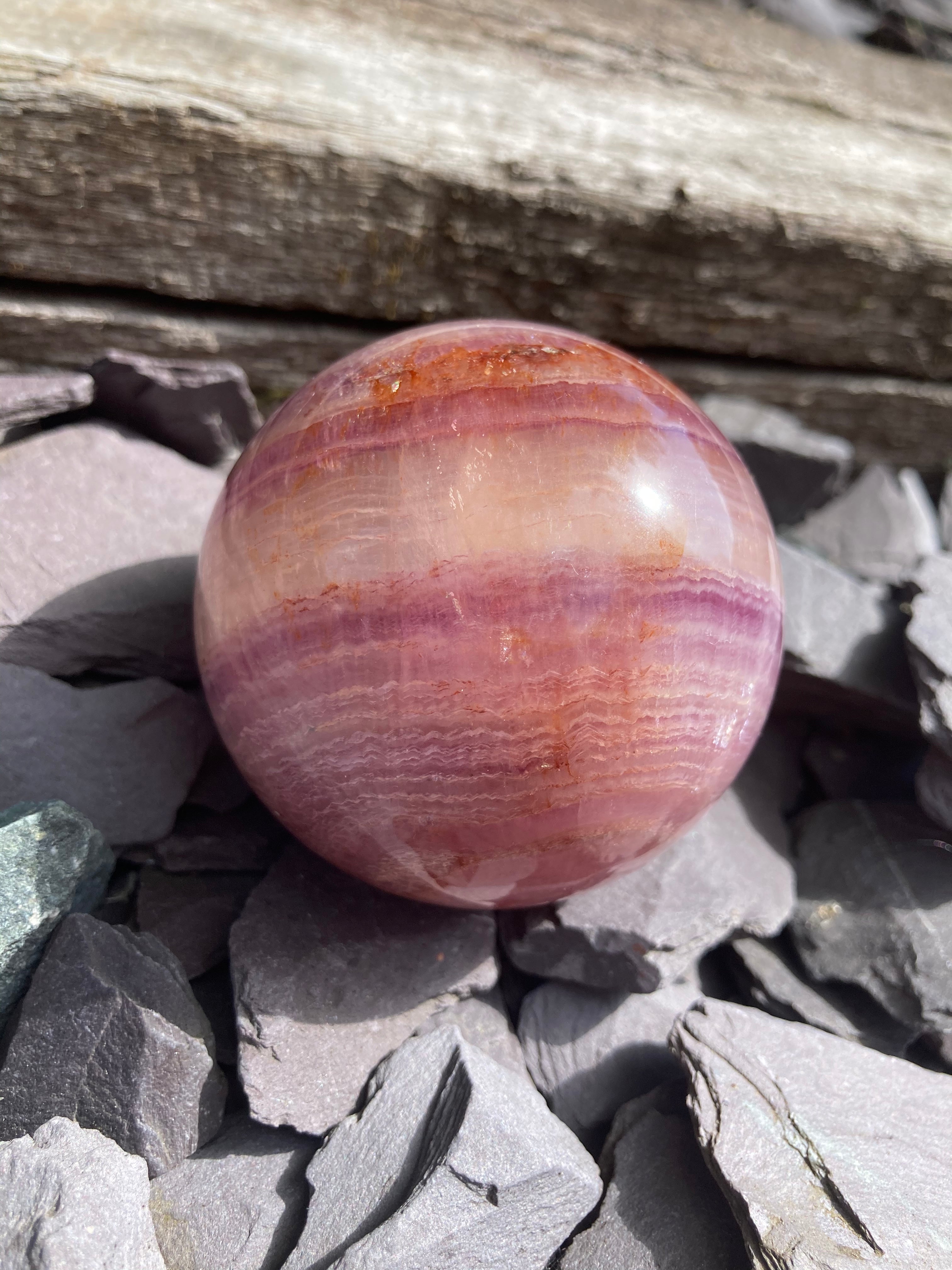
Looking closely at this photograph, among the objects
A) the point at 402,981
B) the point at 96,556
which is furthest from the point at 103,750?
the point at 402,981

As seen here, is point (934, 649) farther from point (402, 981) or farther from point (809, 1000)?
point (402, 981)

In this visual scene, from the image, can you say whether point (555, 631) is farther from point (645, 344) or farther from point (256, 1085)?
point (645, 344)

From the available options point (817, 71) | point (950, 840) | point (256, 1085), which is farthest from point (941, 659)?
point (817, 71)

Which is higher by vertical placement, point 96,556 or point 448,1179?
point 96,556

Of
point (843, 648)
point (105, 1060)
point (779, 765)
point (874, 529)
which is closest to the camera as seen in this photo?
point (105, 1060)

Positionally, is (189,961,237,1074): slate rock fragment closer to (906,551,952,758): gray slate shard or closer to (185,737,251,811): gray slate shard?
(185,737,251,811): gray slate shard

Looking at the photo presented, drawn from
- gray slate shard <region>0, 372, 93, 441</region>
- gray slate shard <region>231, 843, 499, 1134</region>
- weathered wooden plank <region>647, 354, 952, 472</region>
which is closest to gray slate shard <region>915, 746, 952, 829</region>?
gray slate shard <region>231, 843, 499, 1134</region>

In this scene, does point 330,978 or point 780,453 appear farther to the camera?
point 780,453
